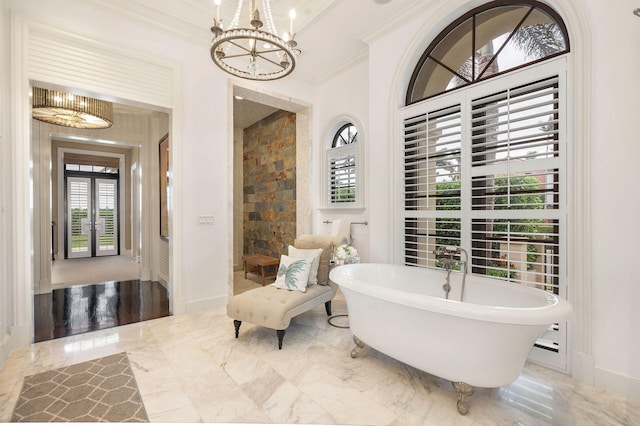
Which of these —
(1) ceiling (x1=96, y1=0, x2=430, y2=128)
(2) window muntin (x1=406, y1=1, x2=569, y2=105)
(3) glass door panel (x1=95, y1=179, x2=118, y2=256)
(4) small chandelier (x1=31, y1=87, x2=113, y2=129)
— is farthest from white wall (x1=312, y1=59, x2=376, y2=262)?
(3) glass door panel (x1=95, y1=179, x2=118, y2=256)

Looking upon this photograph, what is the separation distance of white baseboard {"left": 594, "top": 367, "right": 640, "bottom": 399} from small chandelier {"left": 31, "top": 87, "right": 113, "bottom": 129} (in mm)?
5303

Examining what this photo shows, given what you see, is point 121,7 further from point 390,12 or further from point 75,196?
point 75,196

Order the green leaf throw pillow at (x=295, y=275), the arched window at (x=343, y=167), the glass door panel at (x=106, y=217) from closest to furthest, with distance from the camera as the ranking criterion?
the green leaf throw pillow at (x=295, y=275), the arched window at (x=343, y=167), the glass door panel at (x=106, y=217)

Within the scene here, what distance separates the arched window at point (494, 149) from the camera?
2.30m

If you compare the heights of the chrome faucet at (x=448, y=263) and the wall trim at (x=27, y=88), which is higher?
the wall trim at (x=27, y=88)

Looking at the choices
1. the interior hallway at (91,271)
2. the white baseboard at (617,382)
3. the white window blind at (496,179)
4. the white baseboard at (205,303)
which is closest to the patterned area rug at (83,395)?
the white baseboard at (205,303)

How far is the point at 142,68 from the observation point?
3227 mm

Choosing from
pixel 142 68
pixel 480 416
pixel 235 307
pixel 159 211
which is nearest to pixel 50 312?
pixel 159 211

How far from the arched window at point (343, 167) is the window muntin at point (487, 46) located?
110 cm

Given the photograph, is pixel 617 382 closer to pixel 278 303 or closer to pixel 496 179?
pixel 496 179

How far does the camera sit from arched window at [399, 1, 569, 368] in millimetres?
2297

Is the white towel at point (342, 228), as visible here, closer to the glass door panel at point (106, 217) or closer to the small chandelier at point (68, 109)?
the small chandelier at point (68, 109)

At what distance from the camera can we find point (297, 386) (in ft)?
6.72

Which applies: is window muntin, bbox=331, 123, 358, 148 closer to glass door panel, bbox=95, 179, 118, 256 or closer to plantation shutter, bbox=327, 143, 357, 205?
plantation shutter, bbox=327, 143, 357, 205
